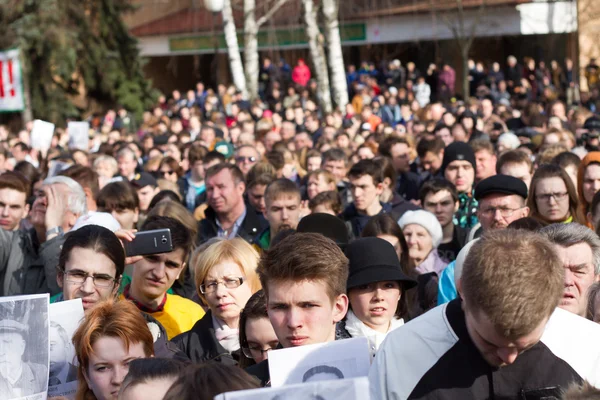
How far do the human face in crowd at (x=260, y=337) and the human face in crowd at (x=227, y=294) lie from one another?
2.51 ft

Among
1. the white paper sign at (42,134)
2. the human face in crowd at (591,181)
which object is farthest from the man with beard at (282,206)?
the white paper sign at (42,134)

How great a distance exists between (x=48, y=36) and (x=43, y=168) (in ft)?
52.4

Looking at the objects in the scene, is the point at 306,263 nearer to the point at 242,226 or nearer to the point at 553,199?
the point at 553,199

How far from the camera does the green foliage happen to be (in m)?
29.2

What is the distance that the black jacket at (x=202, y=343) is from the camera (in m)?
5.55

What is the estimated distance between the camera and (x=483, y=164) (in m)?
11.1

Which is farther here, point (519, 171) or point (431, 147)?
point (431, 147)

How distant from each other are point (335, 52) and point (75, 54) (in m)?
8.42

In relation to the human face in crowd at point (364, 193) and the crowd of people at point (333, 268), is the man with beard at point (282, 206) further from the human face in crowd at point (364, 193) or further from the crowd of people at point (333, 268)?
the human face in crowd at point (364, 193)

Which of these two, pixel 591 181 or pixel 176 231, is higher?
pixel 176 231

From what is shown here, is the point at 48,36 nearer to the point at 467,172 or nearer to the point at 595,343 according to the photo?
the point at 467,172

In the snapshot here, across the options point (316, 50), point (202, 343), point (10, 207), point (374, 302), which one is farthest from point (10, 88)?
point (374, 302)

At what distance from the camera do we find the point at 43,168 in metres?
14.1

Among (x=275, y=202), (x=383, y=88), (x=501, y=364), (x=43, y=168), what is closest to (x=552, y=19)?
(x=383, y=88)
